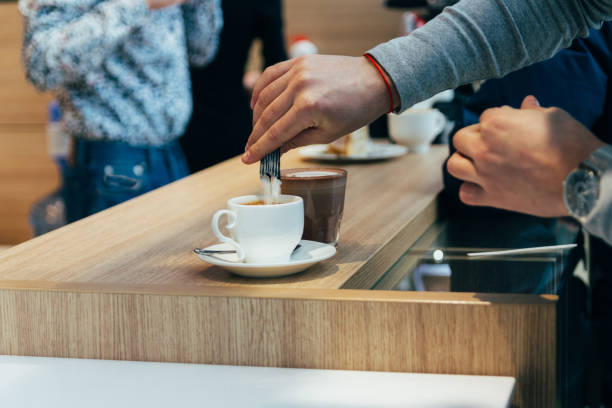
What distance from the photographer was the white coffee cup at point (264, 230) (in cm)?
88

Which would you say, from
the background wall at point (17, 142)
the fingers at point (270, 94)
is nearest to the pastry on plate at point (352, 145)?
the fingers at point (270, 94)

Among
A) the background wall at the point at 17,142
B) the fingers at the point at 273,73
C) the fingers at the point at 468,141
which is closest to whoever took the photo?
the fingers at the point at 468,141

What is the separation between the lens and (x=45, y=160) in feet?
13.8

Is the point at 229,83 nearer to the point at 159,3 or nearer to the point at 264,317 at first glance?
the point at 159,3

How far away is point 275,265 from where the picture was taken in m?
0.87

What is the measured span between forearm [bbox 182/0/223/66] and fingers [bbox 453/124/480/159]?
1410 mm

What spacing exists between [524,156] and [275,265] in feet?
Answer: 1.02

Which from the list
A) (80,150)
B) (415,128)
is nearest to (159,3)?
(80,150)

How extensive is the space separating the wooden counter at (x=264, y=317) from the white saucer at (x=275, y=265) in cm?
1

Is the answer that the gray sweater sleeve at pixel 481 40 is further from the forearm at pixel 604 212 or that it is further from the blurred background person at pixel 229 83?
the blurred background person at pixel 229 83

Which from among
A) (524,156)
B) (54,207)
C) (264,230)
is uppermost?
(524,156)

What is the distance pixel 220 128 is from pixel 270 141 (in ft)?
5.99

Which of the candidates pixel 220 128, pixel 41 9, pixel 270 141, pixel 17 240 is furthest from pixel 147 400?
pixel 17 240

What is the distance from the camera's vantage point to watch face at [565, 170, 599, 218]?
690 millimetres
